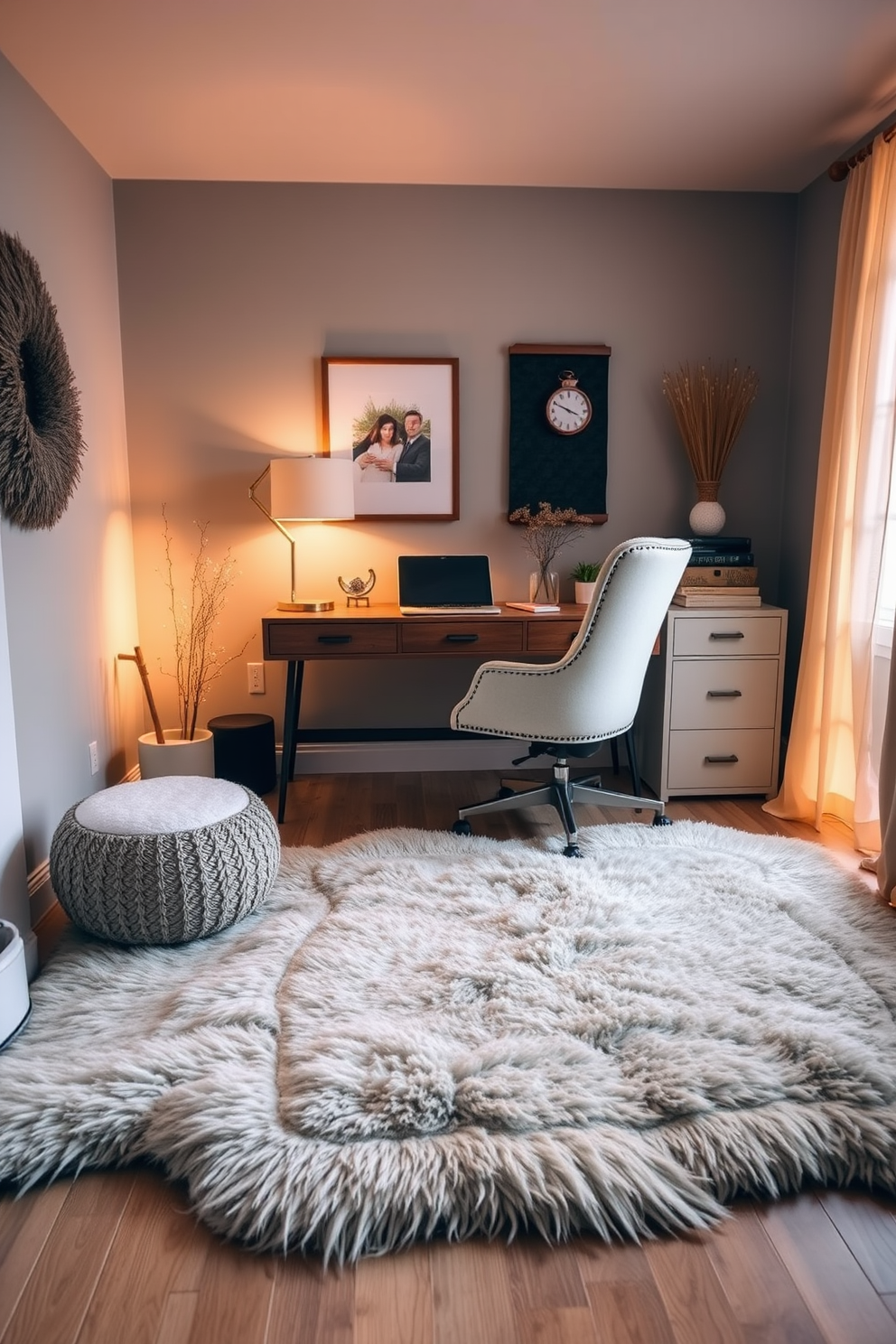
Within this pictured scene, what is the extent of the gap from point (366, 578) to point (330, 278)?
1136 mm

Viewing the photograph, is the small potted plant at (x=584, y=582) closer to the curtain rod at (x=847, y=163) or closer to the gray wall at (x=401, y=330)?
the gray wall at (x=401, y=330)

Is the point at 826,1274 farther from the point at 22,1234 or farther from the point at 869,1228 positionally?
the point at 22,1234

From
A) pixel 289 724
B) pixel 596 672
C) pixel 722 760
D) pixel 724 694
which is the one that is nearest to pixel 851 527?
pixel 724 694

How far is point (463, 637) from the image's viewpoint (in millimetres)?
3133

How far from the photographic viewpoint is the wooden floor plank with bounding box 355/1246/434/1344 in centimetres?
120

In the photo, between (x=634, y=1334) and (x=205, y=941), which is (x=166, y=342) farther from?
(x=634, y=1334)

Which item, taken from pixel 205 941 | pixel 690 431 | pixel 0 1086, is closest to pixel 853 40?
pixel 690 431

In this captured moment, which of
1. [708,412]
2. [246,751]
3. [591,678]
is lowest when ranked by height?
[246,751]

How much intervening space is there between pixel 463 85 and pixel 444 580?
1.58m

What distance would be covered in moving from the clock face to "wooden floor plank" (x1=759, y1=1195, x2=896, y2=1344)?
276 centimetres

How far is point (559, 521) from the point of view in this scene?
3527mm

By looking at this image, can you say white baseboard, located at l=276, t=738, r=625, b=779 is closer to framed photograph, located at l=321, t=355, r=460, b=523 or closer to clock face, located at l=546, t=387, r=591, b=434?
framed photograph, located at l=321, t=355, r=460, b=523

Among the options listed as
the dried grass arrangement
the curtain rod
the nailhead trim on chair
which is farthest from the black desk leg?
the curtain rod

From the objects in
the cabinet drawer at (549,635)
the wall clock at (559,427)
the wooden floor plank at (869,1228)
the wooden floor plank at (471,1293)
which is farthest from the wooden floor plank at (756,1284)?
the wall clock at (559,427)
